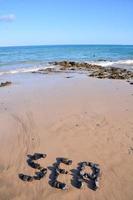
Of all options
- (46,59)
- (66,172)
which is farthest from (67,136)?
(46,59)

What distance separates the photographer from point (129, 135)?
793 cm

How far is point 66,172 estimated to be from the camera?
605 centimetres

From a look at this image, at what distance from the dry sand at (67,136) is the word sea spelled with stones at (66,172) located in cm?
11

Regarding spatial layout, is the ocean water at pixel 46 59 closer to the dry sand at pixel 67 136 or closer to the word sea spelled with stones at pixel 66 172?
the dry sand at pixel 67 136

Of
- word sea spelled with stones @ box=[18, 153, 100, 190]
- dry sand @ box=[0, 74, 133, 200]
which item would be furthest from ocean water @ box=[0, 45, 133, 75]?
word sea spelled with stones @ box=[18, 153, 100, 190]

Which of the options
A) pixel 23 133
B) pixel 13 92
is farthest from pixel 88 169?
pixel 13 92

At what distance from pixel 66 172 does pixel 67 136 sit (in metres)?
1.95

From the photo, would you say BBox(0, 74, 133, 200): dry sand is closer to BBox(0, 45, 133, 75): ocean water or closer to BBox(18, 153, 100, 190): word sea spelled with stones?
BBox(18, 153, 100, 190): word sea spelled with stones

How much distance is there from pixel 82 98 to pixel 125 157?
562cm

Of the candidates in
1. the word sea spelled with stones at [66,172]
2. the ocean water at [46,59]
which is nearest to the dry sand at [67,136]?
the word sea spelled with stones at [66,172]

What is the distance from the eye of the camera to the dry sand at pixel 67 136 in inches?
216

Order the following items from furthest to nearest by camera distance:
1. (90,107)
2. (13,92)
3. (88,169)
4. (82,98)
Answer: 1. (13,92)
2. (82,98)
3. (90,107)
4. (88,169)

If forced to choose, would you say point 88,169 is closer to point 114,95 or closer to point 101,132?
point 101,132

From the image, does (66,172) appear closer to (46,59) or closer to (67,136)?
(67,136)
